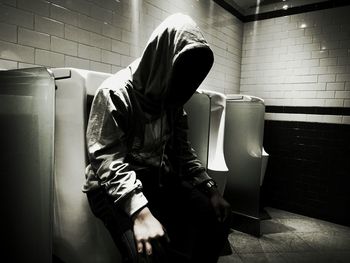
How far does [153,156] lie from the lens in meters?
1.19

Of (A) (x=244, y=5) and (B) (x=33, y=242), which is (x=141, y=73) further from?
(A) (x=244, y=5)

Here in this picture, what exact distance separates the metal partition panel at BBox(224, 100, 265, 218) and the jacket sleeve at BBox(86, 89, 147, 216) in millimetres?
1575

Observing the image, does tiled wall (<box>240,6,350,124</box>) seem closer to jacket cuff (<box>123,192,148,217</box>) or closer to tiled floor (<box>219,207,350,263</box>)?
tiled floor (<box>219,207,350,263</box>)

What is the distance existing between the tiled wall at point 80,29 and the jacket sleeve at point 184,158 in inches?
34.5

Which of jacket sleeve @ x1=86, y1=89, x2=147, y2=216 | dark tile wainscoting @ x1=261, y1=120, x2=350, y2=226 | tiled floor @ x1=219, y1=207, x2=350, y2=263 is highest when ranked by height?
jacket sleeve @ x1=86, y1=89, x2=147, y2=216

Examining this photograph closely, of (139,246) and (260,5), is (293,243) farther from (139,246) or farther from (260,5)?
(260,5)

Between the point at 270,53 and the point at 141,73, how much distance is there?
254cm

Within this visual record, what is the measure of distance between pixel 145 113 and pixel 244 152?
150 centimetres

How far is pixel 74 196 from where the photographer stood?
1201 millimetres

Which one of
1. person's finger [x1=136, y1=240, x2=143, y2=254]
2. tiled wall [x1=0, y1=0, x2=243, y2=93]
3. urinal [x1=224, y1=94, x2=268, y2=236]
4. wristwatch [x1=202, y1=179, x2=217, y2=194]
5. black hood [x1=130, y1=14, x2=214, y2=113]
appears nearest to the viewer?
person's finger [x1=136, y1=240, x2=143, y2=254]

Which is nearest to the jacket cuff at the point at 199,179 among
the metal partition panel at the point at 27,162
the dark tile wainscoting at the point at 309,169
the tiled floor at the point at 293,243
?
the metal partition panel at the point at 27,162

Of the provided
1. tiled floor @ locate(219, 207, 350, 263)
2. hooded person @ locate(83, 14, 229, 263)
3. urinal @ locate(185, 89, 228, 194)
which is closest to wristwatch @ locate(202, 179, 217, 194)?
hooded person @ locate(83, 14, 229, 263)

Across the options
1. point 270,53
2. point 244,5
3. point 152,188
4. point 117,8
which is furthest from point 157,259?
point 244,5

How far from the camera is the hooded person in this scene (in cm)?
89
